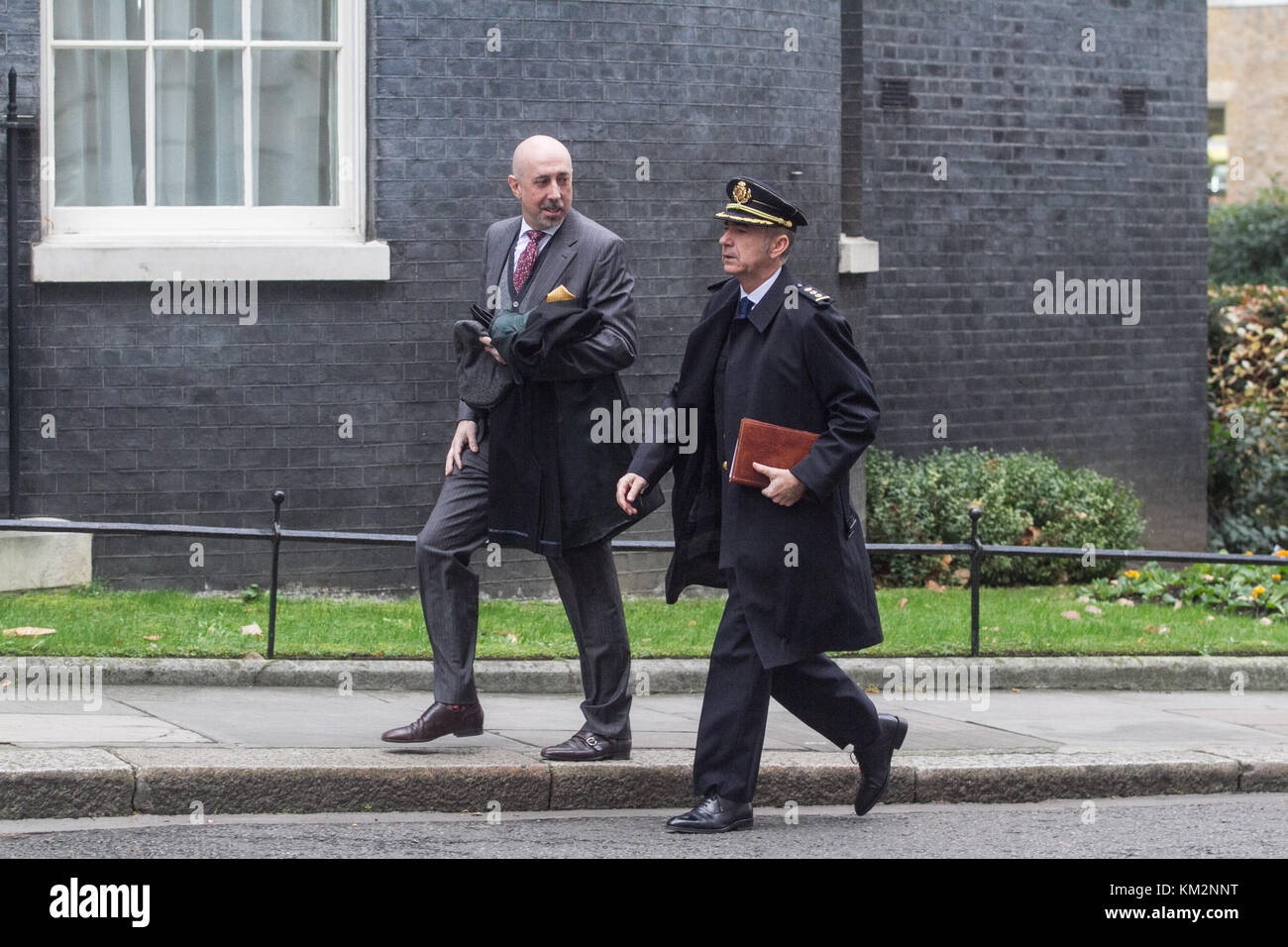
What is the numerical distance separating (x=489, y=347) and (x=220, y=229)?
4269 millimetres

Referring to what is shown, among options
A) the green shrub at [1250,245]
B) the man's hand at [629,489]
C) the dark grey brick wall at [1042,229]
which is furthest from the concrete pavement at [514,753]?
the green shrub at [1250,245]

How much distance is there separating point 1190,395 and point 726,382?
32.4 ft

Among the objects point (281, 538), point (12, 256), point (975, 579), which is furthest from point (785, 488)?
point (12, 256)

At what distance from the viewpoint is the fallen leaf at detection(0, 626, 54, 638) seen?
8.66m

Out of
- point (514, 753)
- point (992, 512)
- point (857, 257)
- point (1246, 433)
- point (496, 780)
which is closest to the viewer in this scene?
point (496, 780)

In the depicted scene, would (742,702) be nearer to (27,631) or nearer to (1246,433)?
(27,631)

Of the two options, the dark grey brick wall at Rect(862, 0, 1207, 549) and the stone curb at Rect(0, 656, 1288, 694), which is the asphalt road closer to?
the stone curb at Rect(0, 656, 1288, 694)

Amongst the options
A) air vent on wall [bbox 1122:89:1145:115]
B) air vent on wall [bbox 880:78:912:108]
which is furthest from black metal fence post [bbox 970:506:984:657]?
air vent on wall [bbox 1122:89:1145:115]

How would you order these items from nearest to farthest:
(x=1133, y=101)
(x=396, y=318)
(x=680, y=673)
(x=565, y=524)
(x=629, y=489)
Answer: (x=629, y=489) → (x=565, y=524) → (x=680, y=673) → (x=396, y=318) → (x=1133, y=101)

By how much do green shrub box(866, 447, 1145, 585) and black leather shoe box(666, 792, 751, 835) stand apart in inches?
261

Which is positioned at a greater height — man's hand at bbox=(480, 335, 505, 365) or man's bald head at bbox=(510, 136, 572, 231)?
man's bald head at bbox=(510, 136, 572, 231)

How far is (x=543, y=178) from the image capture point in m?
6.50

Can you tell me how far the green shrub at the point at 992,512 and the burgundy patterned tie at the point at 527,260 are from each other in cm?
634

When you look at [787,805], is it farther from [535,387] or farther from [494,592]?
[494,592]
